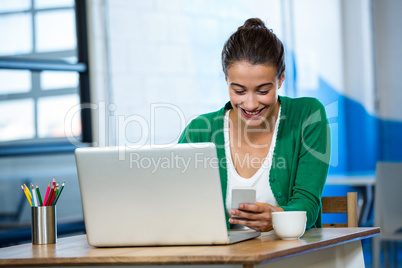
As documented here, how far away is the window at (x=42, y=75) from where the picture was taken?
291 centimetres

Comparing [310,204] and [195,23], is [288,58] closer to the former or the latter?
[195,23]

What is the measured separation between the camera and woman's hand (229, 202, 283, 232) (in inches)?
52.3

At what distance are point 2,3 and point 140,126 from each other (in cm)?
99

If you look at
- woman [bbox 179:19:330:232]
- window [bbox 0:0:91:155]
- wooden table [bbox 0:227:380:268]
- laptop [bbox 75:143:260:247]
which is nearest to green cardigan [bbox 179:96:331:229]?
woman [bbox 179:19:330:232]

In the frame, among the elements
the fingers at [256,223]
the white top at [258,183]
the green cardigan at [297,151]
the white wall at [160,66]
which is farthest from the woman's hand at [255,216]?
the white wall at [160,66]

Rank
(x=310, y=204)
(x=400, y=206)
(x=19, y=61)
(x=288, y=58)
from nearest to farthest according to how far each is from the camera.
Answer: (x=310, y=204), (x=19, y=61), (x=400, y=206), (x=288, y=58)

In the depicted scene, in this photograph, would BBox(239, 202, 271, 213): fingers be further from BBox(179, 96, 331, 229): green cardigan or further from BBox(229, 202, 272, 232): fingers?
BBox(179, 96, 331, 229): green cardigan

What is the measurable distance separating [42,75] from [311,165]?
6.05 feet

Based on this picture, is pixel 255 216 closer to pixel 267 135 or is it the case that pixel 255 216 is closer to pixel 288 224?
pixel 288 224

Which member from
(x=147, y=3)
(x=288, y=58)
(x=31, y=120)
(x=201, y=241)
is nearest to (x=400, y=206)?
(x=288, y=58)

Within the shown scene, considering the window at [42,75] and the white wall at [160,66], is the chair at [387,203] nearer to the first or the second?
the white wall at [160,66]

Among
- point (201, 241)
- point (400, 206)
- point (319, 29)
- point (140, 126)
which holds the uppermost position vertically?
point (319, 29)

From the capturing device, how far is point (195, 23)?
338 centimetres

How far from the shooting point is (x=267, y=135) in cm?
180
